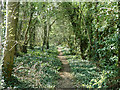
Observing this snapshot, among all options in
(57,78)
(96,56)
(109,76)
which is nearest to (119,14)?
(109,76)

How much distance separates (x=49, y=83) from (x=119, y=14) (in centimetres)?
485

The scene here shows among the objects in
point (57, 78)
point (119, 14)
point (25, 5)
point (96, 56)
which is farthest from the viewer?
point (25, 5)

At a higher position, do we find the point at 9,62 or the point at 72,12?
the point at 72,12

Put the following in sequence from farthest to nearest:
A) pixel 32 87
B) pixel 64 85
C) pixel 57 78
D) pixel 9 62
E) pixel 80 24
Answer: pixel 80 24 → pixel 57 78 → pixel 64 85 → pixel 32 87 → pixel 9 62

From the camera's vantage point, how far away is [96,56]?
1088 centimetres

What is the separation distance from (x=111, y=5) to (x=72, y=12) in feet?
30.2

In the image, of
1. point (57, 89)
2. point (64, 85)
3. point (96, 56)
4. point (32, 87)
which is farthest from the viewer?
point (96, 56)

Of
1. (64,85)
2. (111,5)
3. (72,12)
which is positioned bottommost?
(64,85)

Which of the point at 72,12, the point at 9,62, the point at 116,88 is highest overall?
the point at 72,12

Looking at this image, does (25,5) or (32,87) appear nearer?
(32,87)

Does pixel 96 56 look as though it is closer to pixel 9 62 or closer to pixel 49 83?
pixel 49 83

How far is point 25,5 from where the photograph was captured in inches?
508

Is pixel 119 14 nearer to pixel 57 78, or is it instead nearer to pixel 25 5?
pixel 57 78

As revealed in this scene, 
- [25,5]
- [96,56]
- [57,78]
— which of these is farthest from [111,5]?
[25,5]
